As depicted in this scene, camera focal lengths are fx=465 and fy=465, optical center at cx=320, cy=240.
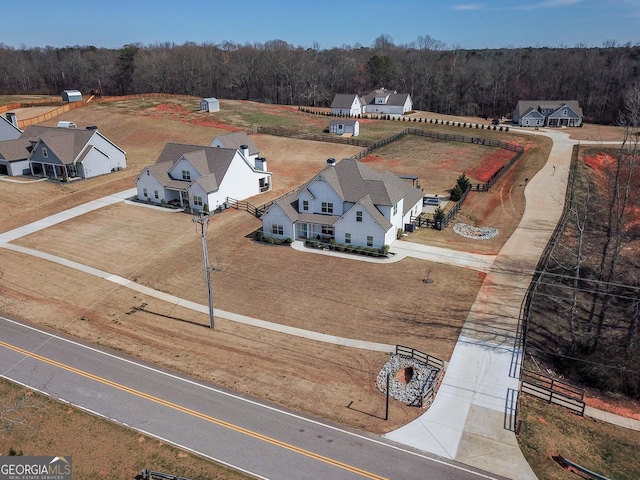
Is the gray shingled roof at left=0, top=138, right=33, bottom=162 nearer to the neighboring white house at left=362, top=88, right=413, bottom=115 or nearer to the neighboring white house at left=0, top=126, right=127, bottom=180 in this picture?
the neighboring white house at left=0, top=126, right=127, bottom=180

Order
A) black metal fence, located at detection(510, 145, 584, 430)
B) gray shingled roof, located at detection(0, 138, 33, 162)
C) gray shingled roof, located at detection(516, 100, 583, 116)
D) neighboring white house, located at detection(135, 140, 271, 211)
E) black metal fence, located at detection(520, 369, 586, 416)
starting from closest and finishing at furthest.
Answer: black metal fence, located at detection(520, 369, 586, 416)
black metal fence, located at detection(510, 145, 584, 430)
neighboring white house, located at detection(135, 140, 271, 211)
gray shingled roof, located at detection(0, 138, 33, 162)
gray shingled roof, located at detection(516, 100, 583, 116)

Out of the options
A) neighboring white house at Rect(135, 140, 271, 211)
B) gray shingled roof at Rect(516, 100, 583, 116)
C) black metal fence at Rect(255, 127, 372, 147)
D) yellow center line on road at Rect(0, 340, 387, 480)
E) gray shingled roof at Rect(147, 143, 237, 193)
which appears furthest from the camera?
gray shingled roof at Rect(516, 100, 583, 116)

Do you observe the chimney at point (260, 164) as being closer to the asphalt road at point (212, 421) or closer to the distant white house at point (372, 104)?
the asphalt road at point (212, 421)

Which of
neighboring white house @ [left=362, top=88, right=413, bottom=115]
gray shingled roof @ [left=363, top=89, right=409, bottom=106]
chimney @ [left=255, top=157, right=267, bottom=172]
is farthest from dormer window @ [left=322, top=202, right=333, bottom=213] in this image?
gray shingled roof @ [left=363, top=89, right=409, bottom=106]

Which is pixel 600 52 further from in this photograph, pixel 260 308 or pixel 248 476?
pixel 248 476

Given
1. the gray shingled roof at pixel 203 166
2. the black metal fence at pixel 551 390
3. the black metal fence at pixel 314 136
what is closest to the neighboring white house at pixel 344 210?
the gray shingled roof at pixel 203 166

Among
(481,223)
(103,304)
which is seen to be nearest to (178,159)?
(103,304)

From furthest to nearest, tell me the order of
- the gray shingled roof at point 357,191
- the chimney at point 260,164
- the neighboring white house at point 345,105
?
the neighboring white house at point 345,105 < the chimney at point 260,164 < the gray shingled roof at point 357,191
